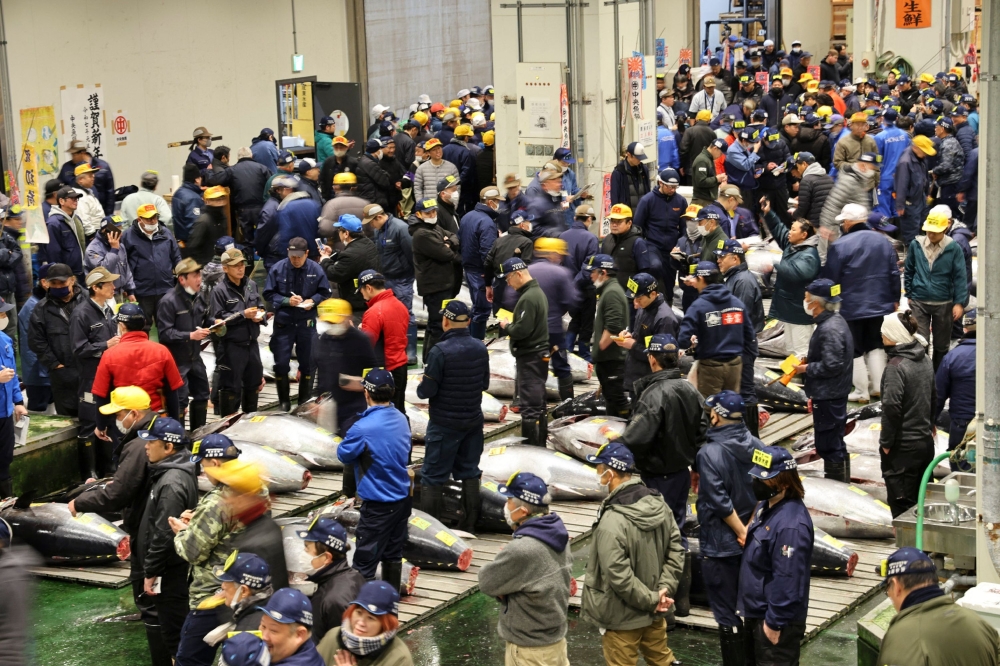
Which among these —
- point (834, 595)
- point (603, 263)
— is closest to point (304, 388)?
point (603, 263)

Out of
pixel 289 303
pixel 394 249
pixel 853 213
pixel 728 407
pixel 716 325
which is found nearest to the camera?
pixel 728 407

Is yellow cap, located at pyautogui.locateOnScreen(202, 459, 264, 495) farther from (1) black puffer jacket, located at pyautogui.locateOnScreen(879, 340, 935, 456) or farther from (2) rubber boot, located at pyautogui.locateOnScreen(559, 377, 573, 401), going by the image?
(2) rubber boot, located at pyautogui.locateOnScreen(559, 377, 573, 401)

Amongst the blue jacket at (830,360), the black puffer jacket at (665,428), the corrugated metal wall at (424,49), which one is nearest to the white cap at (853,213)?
the blue jacket at (830,360)

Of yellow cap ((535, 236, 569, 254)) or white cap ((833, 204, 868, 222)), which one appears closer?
white cap ((833, 204, 868, 222))

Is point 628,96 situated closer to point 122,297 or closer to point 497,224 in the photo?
point 497,224

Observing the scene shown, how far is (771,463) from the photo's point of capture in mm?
7316

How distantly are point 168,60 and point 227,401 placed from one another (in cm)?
1319

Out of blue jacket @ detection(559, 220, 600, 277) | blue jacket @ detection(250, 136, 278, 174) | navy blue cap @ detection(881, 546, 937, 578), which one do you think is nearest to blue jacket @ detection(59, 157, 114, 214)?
blue jacket @ detection(250, 136, 278, 174)

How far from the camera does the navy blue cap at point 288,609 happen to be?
5.99m

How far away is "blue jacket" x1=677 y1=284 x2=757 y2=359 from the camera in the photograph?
11.1 metres

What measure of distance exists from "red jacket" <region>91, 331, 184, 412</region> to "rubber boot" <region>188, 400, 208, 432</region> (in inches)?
70.6

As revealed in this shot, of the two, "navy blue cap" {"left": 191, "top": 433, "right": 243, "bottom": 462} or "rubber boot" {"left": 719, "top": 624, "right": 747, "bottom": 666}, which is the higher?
"navy blue cap" {"left": 191, "top": 433, "right": 243, "bottom": 462}

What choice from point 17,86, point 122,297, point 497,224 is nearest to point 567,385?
point 497,224

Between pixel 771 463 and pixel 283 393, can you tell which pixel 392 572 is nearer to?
pixel 771 463
